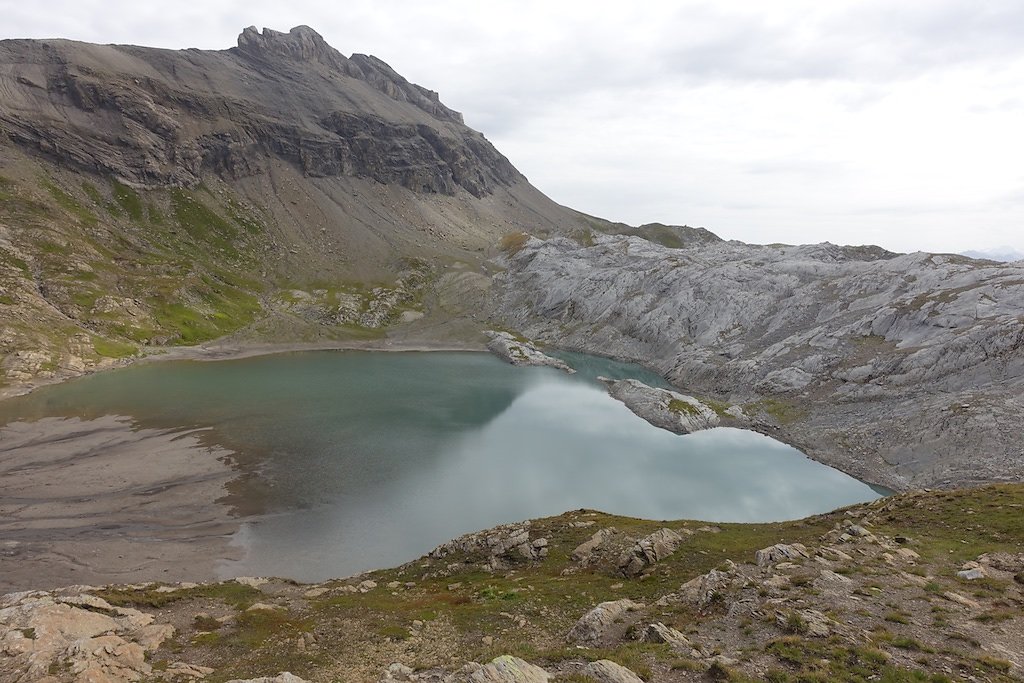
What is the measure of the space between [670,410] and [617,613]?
72.2 meters

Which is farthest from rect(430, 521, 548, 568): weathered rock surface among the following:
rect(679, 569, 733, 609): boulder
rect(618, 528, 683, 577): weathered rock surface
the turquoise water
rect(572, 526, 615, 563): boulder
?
rect(679, 569, 733, 609): boulder

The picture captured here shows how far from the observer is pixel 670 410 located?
9300cm

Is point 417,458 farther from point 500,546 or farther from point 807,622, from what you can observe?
point 807,622

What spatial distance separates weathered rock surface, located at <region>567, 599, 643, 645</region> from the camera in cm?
2350

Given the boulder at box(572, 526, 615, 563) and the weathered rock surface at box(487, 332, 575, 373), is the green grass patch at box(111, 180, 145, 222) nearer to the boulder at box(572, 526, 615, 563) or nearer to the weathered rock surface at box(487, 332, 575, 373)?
the weathered rock surface at box(487, 332, 575, 373)

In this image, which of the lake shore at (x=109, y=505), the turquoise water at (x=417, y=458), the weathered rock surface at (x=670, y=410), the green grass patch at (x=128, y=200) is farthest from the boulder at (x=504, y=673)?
the green grass patch at (x=128, y=200)

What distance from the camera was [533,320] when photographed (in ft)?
582

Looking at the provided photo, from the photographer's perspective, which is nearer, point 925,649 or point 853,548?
point 925,649

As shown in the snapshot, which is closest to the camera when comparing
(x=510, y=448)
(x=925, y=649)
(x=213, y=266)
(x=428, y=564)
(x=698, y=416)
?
(x=925, y=649)

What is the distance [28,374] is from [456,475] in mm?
90163

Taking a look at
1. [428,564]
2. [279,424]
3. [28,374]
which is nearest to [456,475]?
[428,564]

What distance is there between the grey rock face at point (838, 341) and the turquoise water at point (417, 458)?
11.6 m

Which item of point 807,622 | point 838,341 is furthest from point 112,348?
point 838,341

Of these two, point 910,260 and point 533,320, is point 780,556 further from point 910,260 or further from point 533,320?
point 533,320
